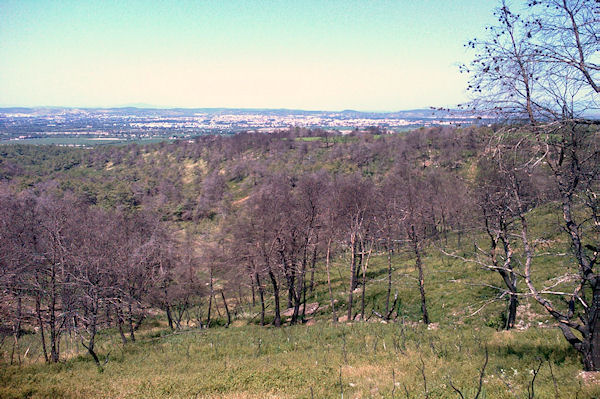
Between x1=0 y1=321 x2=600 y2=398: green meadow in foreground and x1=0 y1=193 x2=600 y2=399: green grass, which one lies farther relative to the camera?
x1=0 y1=193 x2=600 y2=399: green grass

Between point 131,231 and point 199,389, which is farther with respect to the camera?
point 131,231

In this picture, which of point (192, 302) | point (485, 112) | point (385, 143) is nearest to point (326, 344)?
point (485, 112)

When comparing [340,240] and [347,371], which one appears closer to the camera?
[347,371]

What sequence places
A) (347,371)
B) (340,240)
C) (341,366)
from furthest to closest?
(340,240)
(341,366)
(347,371)

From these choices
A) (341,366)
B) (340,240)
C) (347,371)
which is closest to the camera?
(347,371)

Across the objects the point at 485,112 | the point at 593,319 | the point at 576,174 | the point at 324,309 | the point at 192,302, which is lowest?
the point at 192,302

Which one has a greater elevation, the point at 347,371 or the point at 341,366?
the point at 347,371

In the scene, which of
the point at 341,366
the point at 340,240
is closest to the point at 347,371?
the point at 341,366

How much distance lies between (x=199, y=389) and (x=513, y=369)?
766cm

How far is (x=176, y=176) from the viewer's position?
107 metres

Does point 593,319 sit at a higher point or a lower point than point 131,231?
higher

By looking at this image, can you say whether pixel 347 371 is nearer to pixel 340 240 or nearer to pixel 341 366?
pixel 341 366

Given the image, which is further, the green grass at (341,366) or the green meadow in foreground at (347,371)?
the green grass at (341,366)

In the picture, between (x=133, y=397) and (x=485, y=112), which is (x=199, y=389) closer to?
(x=133, y=397)
